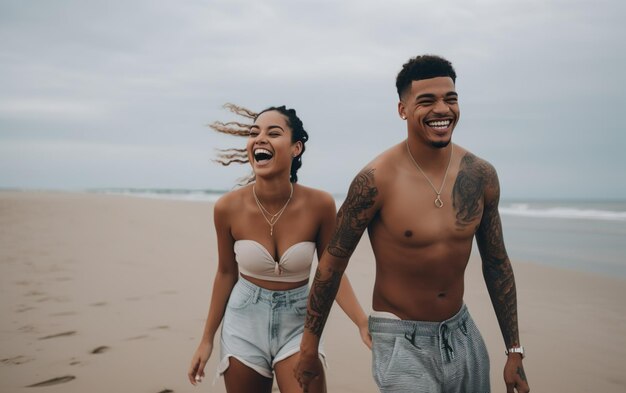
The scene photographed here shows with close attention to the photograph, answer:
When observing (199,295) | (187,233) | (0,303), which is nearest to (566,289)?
(199,295)

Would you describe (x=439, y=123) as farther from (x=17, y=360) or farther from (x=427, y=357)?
(x=17, y=360)

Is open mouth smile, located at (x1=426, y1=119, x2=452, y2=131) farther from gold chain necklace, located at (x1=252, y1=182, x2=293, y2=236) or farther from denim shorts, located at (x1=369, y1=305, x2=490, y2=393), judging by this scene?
gold chain necklace, located at (x1=252, y1=182, x2=293, y2=236)

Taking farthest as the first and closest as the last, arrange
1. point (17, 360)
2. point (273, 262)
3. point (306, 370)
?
1. point (17, 360)
2. point (273, 262)
3. point (306, 370)

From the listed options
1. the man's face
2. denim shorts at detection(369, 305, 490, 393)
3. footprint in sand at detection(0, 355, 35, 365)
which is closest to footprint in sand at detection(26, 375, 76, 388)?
footprint in sand at detection(0, 355, 35, 365)

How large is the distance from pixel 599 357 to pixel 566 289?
3.12 meters

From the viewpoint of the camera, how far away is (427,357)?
2492mm

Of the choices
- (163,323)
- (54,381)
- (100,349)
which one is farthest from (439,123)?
(163,323)

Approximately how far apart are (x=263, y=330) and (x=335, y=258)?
806 millimetres

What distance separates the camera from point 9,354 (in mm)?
5164

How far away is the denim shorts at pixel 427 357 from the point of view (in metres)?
2.47

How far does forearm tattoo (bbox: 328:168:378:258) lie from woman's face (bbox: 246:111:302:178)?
79 cm

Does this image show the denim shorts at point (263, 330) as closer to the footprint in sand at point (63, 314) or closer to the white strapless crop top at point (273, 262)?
the white strapless crop top at point (273, 262)

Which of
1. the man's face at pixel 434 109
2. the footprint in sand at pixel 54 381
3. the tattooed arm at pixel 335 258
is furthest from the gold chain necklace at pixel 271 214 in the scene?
the footprint in sand at pixel 54 381


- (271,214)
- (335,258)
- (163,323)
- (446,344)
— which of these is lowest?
(163,323)
